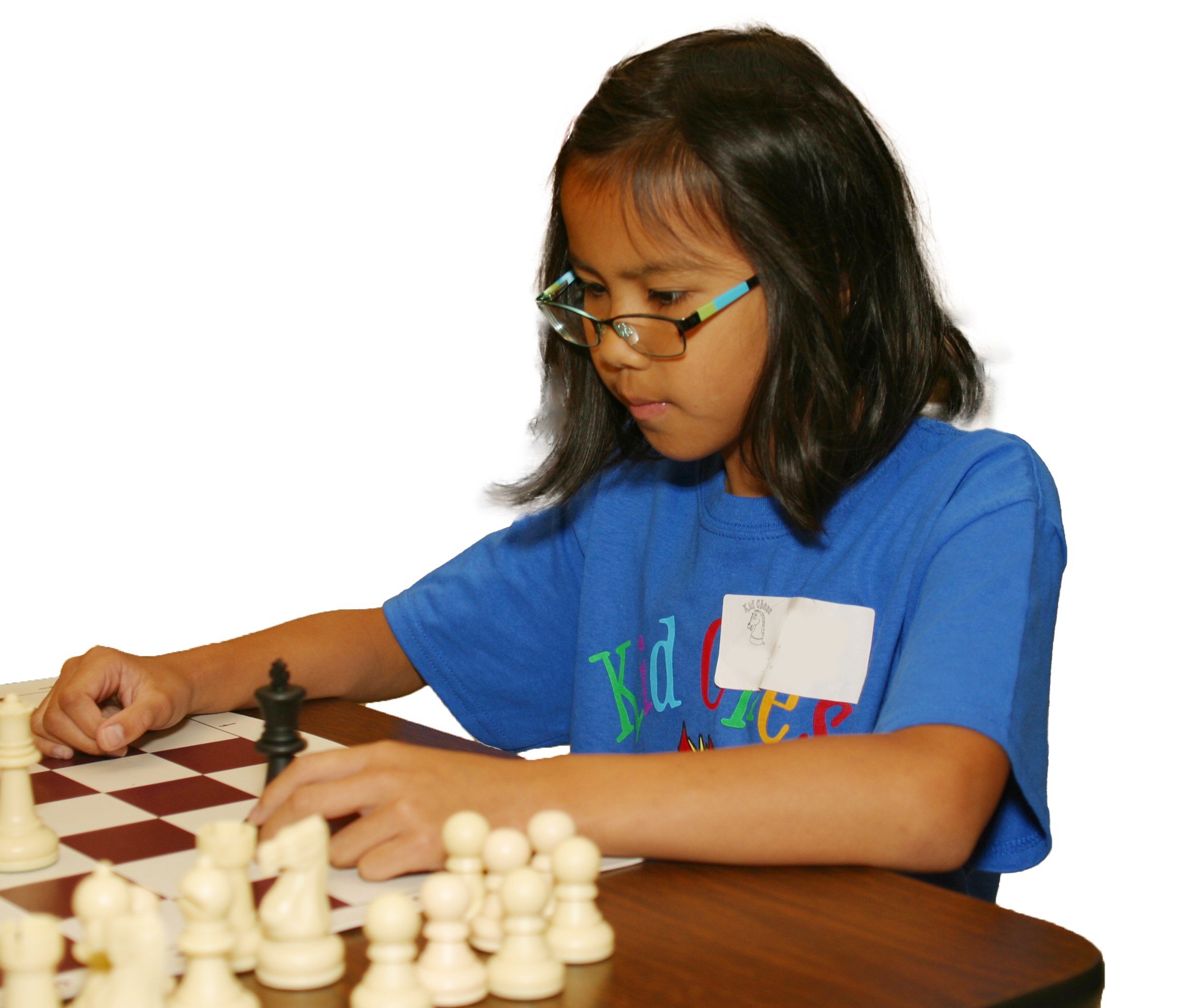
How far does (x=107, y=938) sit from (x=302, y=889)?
0.13 m

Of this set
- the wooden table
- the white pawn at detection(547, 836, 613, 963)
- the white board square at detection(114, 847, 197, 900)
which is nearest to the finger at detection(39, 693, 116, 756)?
the white board square at detection(114, 847, 197, 900)

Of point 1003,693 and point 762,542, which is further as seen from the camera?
point 762,542

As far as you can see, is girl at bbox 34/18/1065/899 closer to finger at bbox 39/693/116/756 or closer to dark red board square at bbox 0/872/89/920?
finger at bbox 39/693/116/756

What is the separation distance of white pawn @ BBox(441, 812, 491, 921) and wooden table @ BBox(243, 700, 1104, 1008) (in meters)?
0.08

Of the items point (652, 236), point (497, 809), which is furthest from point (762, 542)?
point (497, 809)

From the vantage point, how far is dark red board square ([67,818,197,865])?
103cm

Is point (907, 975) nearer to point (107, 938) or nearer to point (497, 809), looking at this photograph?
point (497, 809)

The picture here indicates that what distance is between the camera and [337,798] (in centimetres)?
100

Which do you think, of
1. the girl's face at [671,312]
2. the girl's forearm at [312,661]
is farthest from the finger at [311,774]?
the girl's face at [671,312]

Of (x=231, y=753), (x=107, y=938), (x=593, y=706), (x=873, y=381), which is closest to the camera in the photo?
(x=107, y=938)

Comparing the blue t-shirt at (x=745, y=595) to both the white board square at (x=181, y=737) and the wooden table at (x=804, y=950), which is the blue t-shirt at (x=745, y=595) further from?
the white board square at (x=181, y=737)

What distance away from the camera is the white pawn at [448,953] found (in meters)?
0.79

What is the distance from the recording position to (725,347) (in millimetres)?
1382

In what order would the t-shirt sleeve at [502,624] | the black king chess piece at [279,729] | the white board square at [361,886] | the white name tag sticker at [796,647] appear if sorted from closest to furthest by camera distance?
the white board square at [361,886]
the black king chess piece at [279,729]
the white name tag sticker at [796,647]
the t-shirt sleeve at [502,624]
